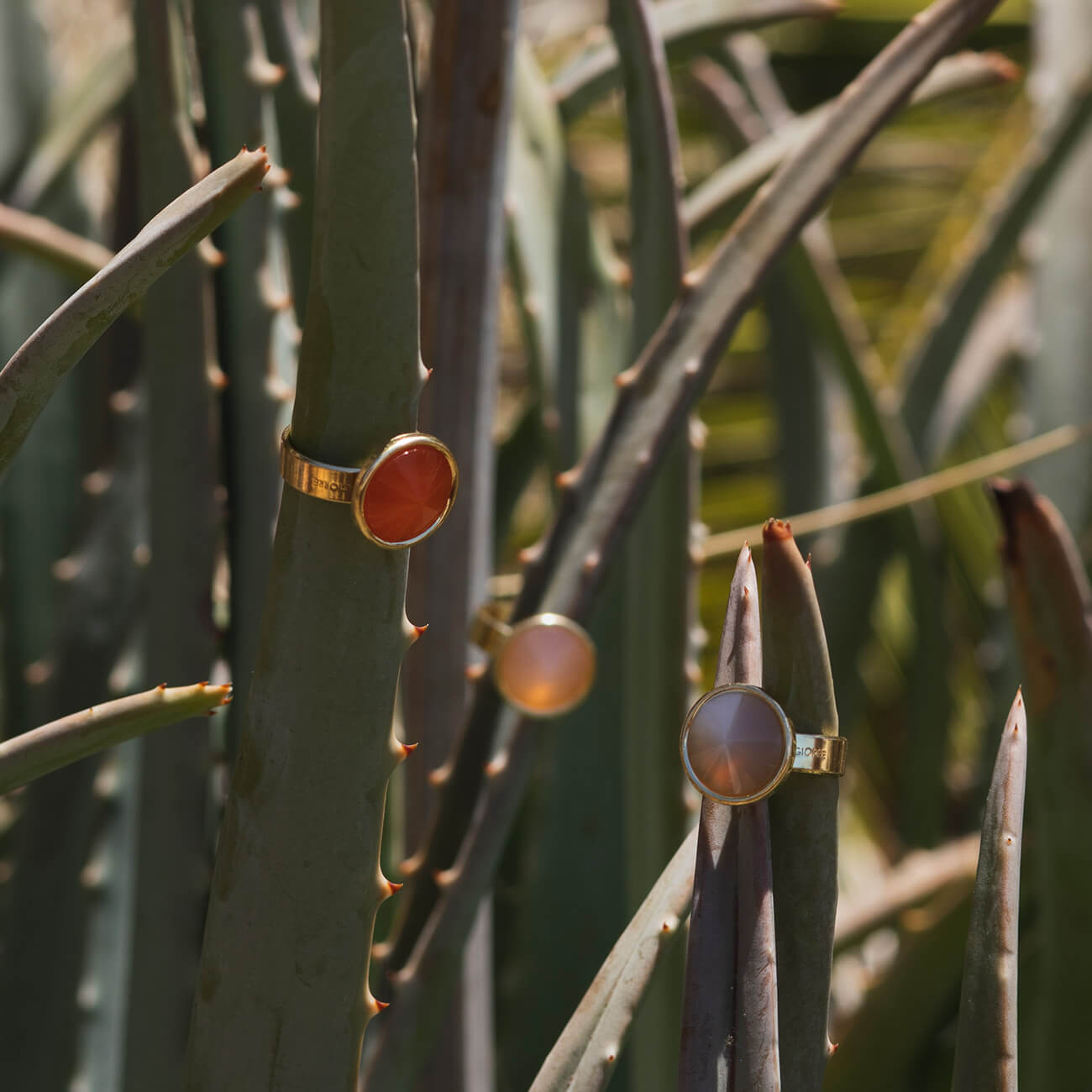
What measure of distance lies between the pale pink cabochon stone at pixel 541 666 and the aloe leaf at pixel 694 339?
0.02m

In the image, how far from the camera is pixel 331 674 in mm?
145

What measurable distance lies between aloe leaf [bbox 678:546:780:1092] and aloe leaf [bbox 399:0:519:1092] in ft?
0.44

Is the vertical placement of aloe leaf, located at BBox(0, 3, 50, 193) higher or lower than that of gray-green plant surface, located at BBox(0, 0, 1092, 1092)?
higher

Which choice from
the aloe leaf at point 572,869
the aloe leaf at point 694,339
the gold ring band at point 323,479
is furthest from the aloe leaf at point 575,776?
the gold ring band at point 323,479

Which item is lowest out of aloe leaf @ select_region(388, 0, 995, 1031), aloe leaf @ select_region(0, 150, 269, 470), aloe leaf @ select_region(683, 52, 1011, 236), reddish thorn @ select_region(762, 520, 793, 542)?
reddish thorn @ select_region(762, 520, 793, 542)

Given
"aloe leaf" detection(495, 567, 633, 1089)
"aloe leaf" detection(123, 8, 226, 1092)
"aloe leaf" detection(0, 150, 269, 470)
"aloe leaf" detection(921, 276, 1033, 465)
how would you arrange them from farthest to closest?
"aloe leaf" detection(921, 276, 1033, 465) → "aloe leaf" detection(495, 567, 633, 1089) → "aloe leaf" detection(123, 8, 226, 1092) → "aloe leaf" detection(0, 150, 269, 470)

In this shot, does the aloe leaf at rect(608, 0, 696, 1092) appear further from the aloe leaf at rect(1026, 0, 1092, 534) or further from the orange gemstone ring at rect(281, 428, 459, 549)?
the aloe leaf at rect(1026, 0, 1092, 534)

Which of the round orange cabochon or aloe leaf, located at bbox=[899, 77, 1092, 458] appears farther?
aloe leaf, located at bbox=[899, 77, 1092, 458]

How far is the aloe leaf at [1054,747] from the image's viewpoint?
0.20m

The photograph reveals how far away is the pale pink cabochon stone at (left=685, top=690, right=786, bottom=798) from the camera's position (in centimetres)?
14

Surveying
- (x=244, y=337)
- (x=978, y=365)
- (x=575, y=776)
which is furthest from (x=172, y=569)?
(x=978, y=365)

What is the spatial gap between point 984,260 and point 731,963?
1.16ft

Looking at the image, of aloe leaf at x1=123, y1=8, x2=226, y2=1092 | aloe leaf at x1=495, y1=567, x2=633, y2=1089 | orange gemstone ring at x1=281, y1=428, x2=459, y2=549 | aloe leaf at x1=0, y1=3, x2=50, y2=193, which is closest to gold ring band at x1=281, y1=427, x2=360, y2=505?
orange gemstone ring at x1=281, y1=428, x2=459, y2=549

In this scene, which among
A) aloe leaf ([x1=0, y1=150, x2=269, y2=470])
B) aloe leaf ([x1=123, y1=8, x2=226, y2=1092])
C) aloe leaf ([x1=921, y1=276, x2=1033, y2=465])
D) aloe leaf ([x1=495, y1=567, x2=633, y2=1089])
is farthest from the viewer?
aloe leaf ([x1=921, y1=276, x2=1033, y2=465])
